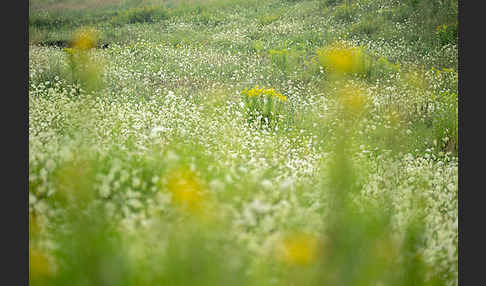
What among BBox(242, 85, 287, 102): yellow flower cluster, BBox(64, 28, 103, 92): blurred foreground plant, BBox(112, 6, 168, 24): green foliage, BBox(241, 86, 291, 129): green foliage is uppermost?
BBox(112, 6, 168, 24): green foliage

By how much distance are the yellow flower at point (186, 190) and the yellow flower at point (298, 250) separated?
498mm

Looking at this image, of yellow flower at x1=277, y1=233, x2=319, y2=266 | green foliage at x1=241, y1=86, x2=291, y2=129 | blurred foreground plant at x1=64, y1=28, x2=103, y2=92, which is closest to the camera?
yellow flower at x1=277, y1=233, x2=319, y2=266

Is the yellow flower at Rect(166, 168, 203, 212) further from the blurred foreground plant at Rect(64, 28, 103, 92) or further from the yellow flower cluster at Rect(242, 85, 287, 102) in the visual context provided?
the yellow flower cluster at Rect(242, 85, 287, 102)

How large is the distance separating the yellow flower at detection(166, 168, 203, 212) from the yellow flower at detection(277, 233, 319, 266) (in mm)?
498

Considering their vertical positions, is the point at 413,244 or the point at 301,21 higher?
the point at 301,21

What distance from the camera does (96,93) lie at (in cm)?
479

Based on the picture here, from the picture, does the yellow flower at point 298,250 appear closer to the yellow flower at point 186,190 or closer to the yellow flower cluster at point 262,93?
the yellow flower at point 186,190

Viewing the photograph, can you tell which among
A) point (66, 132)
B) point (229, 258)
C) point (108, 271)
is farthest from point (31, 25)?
point (229, 258)

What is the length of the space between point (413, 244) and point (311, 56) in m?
4.38

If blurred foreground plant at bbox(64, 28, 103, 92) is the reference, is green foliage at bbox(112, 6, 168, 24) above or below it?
above

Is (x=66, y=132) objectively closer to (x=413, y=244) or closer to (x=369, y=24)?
(x=413, y=244)

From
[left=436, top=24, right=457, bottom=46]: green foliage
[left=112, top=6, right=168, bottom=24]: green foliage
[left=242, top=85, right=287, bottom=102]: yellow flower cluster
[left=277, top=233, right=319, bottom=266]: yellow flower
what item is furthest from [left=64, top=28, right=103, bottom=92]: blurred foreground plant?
[left=436, top=24, right=457, bottom=46]: green foliage

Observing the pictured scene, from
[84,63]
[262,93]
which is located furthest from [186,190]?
[262,93]

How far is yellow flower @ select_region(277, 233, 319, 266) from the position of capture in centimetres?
191
